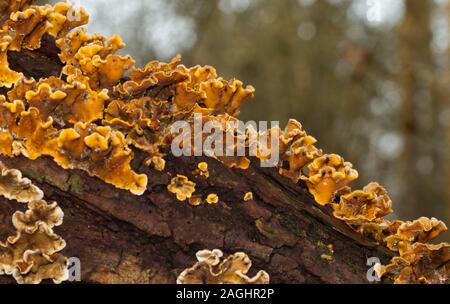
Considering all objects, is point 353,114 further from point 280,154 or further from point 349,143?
point 280,154

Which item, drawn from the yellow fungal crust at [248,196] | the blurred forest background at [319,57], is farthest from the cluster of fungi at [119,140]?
the blurred forest background at [319,57]

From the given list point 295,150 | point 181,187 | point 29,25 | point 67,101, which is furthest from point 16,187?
point 295,150

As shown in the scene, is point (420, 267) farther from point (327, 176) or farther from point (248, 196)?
point (248, 196)

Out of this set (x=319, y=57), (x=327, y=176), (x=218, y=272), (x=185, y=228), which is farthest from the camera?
(x=319, y=57)

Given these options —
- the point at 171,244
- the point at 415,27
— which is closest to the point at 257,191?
the point at 171,244

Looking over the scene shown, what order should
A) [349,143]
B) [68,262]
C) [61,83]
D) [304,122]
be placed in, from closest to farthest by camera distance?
1. [68,262]
2. [61,83]
3. [304,122]
4. [349,143]
